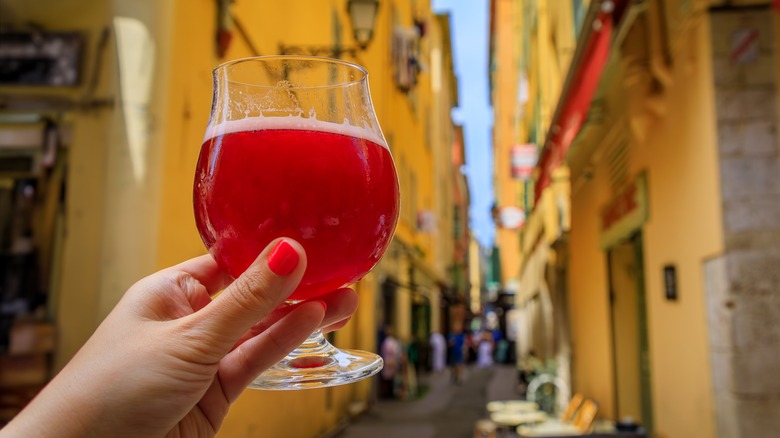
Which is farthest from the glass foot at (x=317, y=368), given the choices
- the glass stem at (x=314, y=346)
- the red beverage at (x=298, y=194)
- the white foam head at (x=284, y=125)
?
the white foam head at (x=284, y=125)

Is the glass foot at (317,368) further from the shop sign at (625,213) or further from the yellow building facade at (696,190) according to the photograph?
the shop sign at (625,213)

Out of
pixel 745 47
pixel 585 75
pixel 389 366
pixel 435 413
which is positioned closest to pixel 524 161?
pixel 389 366

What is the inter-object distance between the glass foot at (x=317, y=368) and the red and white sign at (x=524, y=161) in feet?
46.4

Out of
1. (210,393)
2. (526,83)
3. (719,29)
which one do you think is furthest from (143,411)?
(526,83)

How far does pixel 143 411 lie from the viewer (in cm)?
87

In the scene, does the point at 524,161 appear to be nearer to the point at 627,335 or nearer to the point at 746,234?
the point at 627,335

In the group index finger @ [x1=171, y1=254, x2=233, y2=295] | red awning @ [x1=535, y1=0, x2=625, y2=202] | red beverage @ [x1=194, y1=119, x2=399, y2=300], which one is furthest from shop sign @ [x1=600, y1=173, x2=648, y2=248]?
red beverage @ [x1=194, y1=119, x2=399, y2=300]

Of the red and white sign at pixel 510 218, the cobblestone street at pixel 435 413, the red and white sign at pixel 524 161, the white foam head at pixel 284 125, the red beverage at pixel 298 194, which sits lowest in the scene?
the cobblestone street at pixel 435 413

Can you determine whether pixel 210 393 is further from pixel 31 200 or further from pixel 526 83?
pixel 526 83

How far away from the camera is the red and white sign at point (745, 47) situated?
4000 mm

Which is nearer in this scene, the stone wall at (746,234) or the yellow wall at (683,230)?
the stone wall at (746,234)

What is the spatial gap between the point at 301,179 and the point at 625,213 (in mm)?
6429

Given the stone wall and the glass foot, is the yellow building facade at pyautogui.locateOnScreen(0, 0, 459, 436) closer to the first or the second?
the stone wall

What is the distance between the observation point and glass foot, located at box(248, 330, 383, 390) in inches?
36.8
